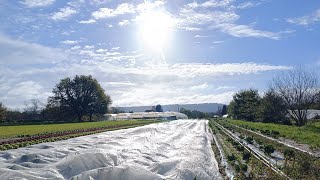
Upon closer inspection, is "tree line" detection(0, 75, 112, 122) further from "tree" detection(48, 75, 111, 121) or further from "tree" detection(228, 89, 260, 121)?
"tree" detection(228, 89, 260, 121)

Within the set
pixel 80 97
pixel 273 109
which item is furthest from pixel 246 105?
pixel 80 97

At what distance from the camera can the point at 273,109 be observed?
50438 millimetres

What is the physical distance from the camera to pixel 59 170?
8797 millimetres

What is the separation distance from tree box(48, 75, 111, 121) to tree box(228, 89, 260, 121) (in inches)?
1144

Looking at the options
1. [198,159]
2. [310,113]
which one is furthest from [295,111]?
[198,159]

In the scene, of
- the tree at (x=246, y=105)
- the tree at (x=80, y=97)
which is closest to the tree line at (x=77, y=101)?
the tree at (x=80, y=97)

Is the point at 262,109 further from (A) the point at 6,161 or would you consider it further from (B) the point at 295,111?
(A) the point at 6,161

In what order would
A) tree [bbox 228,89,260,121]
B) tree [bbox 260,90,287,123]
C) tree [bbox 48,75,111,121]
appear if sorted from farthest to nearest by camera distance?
tree [bbox 48,75,111,121], tree [bbox 228,89,260,121], tree [bbox 260,90,287,123]

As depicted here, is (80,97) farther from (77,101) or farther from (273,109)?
(273,109)

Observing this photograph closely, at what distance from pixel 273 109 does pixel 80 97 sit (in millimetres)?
41040

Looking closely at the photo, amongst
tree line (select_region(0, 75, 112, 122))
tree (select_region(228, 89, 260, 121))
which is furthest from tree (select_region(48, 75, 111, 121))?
tree (select_region(228, 89, 260, 121))

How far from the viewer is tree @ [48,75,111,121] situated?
7375 centimetres

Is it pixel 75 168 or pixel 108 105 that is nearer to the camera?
pixel 75 168

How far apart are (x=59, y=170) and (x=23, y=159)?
2755mm
